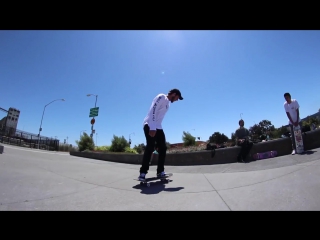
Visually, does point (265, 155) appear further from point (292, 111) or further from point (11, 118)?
point (11, 118)

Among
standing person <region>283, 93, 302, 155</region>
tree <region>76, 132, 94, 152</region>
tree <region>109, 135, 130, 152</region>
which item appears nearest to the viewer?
standing person <region>283, 93, 302, 155</region>

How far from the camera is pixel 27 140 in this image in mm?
26781

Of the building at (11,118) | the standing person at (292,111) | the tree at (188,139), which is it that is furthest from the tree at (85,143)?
the building at (11,118)

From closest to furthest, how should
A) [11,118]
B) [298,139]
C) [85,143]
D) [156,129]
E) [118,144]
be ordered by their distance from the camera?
1. [156,129]
2. [298,139]
3. [118,144]
4. [85,143]
5. [11,118]

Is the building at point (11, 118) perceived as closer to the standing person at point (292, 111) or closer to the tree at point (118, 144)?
the tree at point (118, 144)

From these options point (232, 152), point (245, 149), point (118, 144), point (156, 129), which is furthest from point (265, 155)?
point (118, 144)

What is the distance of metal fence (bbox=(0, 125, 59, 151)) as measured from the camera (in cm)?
2411

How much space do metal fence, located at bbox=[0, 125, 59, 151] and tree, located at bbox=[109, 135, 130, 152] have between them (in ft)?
52.6

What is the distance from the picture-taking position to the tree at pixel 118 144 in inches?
518

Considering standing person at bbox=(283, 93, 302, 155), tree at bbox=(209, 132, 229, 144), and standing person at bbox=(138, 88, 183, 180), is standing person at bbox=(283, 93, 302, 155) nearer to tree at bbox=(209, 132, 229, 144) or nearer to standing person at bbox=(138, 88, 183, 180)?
standing person at bbox=(138, 88, 183, 180)

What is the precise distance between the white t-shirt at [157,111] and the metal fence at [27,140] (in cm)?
2614

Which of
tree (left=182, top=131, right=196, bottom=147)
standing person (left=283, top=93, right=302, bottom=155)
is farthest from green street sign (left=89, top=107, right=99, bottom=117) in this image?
standing person (left=283, top=93, right=302, bottom=155)

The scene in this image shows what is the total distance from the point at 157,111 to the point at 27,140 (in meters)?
32.4
